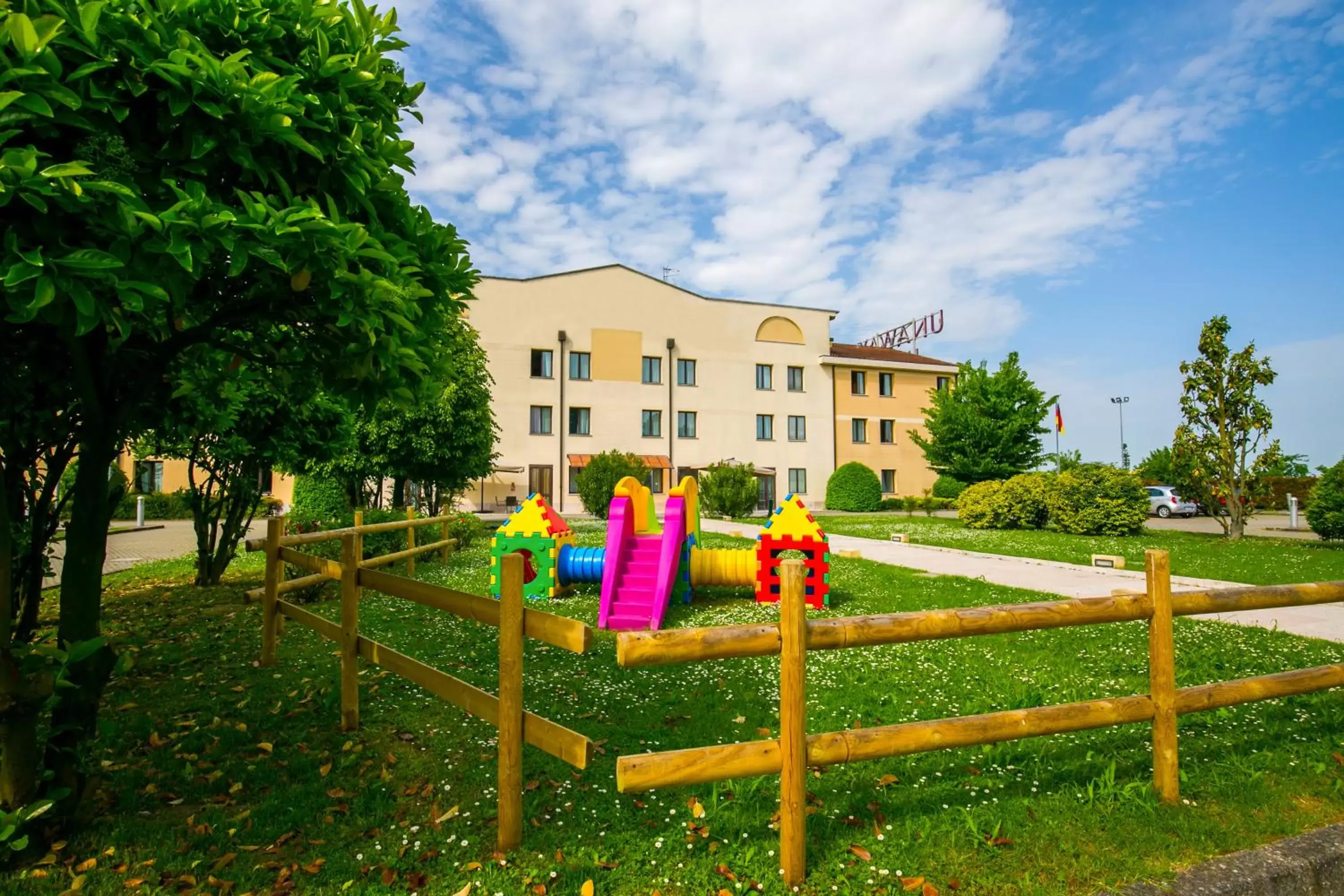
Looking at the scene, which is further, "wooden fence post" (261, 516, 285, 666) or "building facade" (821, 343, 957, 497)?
"building facade" (821, 343, 957, 497)

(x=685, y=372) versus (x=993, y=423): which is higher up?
(x=685, y=372)

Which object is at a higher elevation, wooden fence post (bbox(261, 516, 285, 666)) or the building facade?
the building facade

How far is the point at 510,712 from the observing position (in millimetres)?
3357

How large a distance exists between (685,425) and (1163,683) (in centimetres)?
3632

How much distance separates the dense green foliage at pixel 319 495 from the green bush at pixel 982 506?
20.7m

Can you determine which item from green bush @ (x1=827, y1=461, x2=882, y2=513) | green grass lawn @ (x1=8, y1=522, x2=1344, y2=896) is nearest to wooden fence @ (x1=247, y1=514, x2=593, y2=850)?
green grass lawn @ (x1=8, y1=522, x2=1344, y2=896)

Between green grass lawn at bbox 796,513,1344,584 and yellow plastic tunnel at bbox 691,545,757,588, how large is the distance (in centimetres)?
555

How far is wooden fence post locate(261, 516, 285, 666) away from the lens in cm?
669

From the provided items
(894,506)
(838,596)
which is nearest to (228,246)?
(838,596)

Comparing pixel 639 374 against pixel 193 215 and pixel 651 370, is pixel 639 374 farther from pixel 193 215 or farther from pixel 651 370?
pixel 193 215

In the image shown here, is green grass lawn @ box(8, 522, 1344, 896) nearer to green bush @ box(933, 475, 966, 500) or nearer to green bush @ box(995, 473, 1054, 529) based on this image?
green bush @ box(995, 473, 1054, 529)

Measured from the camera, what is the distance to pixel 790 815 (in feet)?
10.2

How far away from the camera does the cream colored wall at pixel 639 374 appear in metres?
36.6

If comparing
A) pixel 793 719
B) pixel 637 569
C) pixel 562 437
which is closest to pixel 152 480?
pixel 562 437
